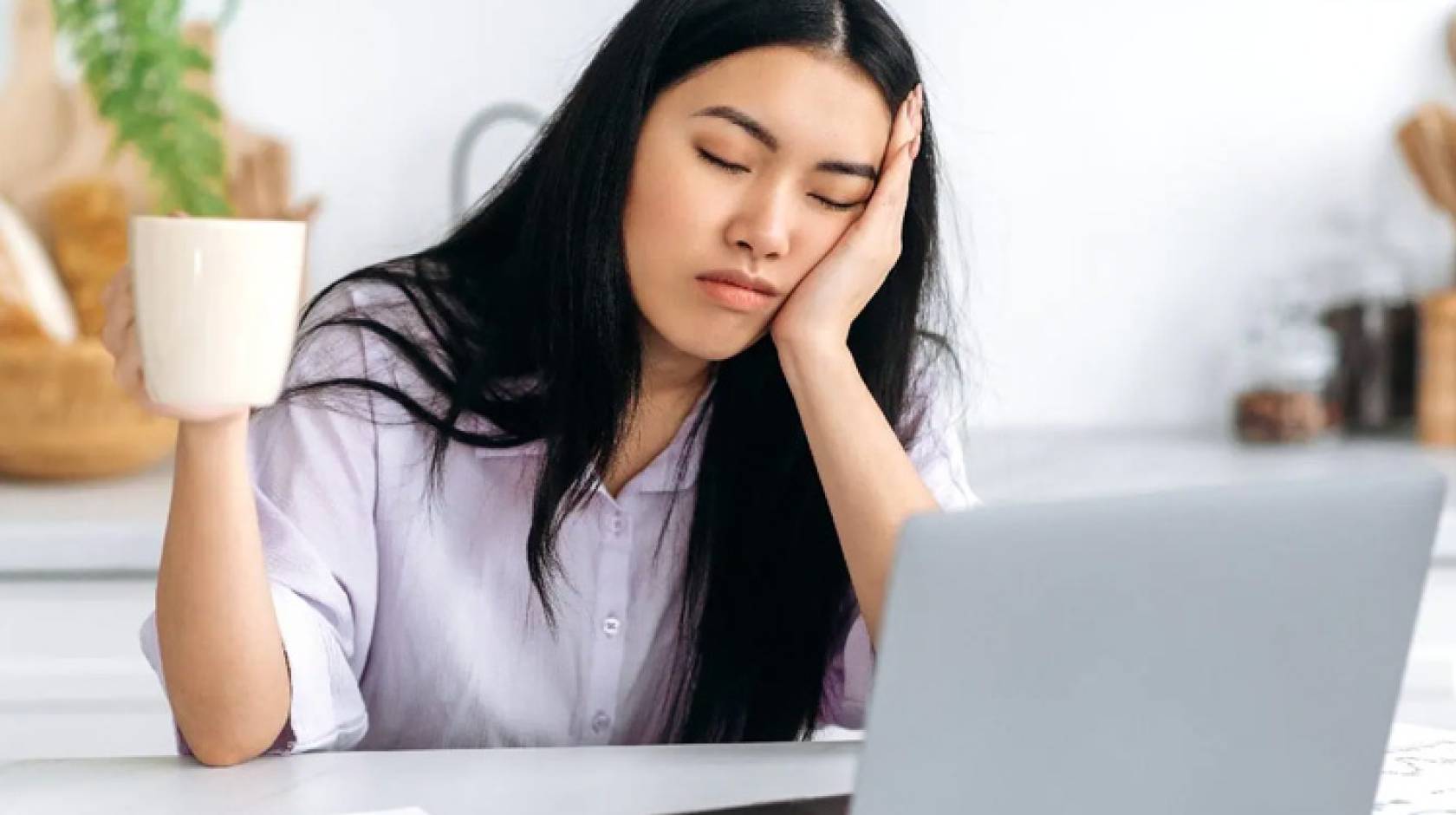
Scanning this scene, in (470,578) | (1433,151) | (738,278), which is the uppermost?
(1433,151)

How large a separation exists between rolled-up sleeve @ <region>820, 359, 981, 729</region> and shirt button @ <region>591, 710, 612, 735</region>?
6.7 inches

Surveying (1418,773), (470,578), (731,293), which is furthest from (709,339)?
(1418,773)

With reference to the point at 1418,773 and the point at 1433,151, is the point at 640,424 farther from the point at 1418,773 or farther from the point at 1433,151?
the point at 1433,151

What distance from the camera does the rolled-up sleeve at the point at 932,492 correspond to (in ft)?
4.51

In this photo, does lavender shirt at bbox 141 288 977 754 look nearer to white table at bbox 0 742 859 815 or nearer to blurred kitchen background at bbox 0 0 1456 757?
white table at bbox 0 742 859 815

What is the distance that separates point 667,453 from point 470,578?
172 mm

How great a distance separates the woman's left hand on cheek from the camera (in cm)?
129

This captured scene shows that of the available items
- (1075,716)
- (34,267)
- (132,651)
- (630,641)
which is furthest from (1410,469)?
(34,267)

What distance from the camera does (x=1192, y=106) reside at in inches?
98.7

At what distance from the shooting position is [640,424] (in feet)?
4.57

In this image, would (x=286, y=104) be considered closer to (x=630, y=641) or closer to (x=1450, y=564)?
(x=630, y=641)

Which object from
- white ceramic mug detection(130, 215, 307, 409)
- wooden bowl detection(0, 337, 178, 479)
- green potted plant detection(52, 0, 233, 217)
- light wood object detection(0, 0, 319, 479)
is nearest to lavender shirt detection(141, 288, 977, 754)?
white ceramic mug detection(130, 215, 307, 409)

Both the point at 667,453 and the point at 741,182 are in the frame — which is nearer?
the point at 741,182

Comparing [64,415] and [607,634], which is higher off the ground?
[64,415]
